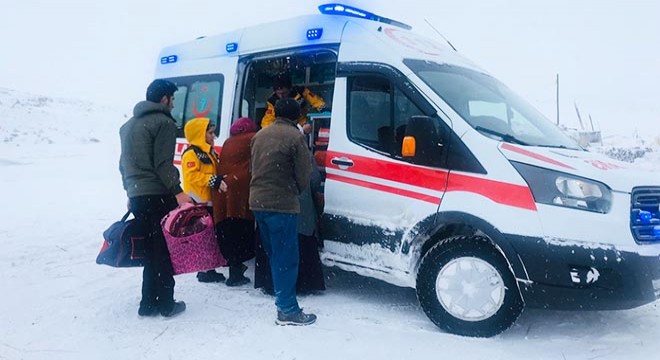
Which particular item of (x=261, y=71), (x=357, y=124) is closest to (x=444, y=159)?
(x=357, y=124)

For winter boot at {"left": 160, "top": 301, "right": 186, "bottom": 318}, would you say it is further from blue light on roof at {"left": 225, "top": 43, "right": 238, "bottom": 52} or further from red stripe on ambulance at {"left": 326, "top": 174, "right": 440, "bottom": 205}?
blue light on roof at {"left": 225, "top": 43, "right": 238, "bottom": 52}

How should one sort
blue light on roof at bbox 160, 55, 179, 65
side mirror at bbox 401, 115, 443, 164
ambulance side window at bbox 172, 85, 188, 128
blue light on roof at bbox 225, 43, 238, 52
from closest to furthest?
1. side mirror at bbox 401, 115, 443, 164
2. blue light on roof at bbox 225, 43, 238, 52
3. ambulance side window at bbox 172, 85, 188, 128
4. blue light on roof at bbox 160, 55, 179, 65

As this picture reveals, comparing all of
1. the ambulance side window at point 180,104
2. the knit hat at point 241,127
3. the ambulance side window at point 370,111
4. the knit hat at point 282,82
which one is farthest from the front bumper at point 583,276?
the ambulance side window at point 180,104

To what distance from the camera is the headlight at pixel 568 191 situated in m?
3.47

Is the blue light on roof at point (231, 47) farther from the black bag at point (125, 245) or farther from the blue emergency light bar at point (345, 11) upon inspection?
the black bag at point (125, 245)

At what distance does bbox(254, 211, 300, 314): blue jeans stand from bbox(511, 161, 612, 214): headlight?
1.84 metres

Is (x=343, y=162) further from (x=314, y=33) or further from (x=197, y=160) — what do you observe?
→ (x=197, y=160)

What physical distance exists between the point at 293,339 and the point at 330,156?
5.42ft

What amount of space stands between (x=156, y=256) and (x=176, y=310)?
522 mm

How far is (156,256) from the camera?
4324 millimetres

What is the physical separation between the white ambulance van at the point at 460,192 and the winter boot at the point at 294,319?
672 millimetres

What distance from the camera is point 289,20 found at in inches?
205

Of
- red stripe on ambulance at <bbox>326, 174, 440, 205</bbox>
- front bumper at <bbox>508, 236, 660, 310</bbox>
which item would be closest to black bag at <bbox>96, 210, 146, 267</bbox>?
red stripe on ambulance at <bbox>326, 174, 440, 205</bbox>

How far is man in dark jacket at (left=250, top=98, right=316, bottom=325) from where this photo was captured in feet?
13.3
